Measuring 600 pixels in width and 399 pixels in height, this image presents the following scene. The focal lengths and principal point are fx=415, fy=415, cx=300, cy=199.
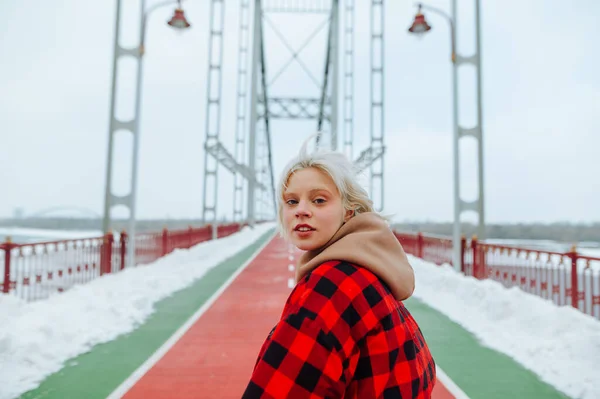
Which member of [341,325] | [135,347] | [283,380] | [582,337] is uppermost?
[341,325]

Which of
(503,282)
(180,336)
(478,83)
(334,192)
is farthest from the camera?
(478,83)

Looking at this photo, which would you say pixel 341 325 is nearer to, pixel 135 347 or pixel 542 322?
pixel 135 347

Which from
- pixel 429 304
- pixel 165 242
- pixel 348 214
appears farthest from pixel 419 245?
pixel 348 214

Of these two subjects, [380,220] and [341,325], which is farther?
[380,220]

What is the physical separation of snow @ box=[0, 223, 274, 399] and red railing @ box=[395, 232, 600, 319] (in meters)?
3.27

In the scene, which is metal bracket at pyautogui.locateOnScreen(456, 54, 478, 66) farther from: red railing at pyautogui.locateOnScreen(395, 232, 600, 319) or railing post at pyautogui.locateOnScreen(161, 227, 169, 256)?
railing post at pyautogui.locateOnScreen(161, 227, 169, 256)

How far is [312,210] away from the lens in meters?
1.11

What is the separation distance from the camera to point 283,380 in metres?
0.87

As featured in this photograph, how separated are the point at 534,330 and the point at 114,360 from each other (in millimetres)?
4347

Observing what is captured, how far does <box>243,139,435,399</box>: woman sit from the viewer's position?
0.87m

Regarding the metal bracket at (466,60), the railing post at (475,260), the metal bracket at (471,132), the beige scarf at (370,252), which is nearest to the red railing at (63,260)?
the beige scarf at (370,252)

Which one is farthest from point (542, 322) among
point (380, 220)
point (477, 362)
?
point (380, 220)

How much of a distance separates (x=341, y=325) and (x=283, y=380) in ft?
0.55

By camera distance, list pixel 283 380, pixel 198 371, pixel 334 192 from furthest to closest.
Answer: pixel 198 371, pixel 334 192, pixel 283 380
